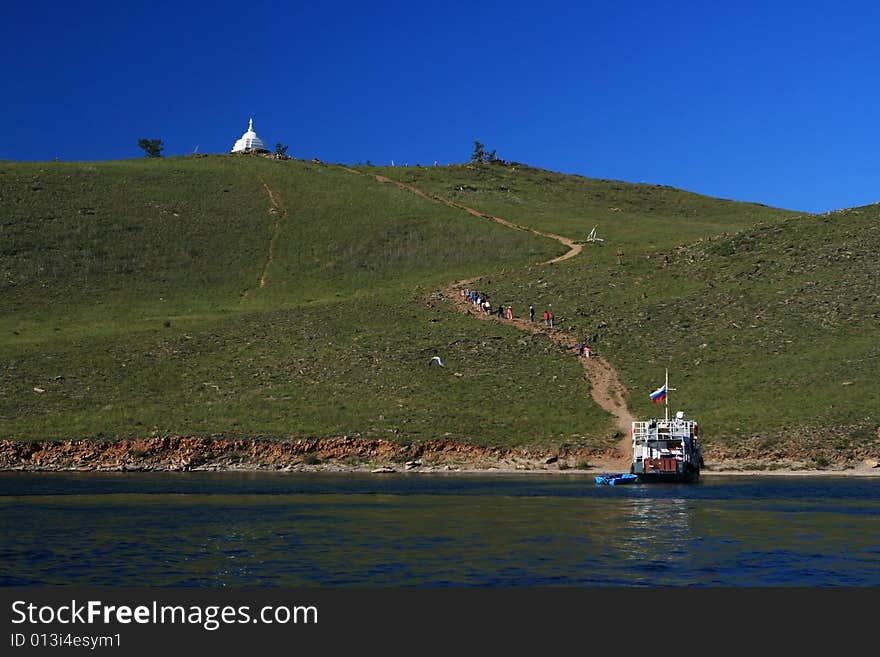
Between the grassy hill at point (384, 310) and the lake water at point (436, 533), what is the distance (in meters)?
14.9

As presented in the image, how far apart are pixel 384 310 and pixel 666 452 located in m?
48.2

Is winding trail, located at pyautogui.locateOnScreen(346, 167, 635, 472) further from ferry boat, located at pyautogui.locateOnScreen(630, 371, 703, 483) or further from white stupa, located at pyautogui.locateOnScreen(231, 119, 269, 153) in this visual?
white stupa, located at pyautogui.locateOnScreen(231, 119, 269, 153)

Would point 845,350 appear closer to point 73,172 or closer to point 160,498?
point 160,498

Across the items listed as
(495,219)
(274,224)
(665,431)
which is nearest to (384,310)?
(274,224)

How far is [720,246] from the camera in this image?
12712 cm

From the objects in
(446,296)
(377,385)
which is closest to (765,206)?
(446,296)

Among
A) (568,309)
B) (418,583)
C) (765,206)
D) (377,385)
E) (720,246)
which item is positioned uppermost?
(765,206)

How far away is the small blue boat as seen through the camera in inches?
2559

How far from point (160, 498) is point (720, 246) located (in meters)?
85.5

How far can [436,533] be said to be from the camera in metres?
42.1

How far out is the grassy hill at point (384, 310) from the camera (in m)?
Result: 80.4

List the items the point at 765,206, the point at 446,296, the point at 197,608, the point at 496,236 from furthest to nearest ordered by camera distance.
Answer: the point at 765,206, the point at 496,236, the point at 446,296, the point at 197,608

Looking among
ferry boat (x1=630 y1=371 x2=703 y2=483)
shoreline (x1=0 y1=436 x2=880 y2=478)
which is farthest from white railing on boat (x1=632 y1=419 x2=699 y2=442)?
shoreline (x1=0 y1=436 x2=880 y2=478)

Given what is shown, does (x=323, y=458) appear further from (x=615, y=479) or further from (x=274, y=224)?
(x=274, y=224)
